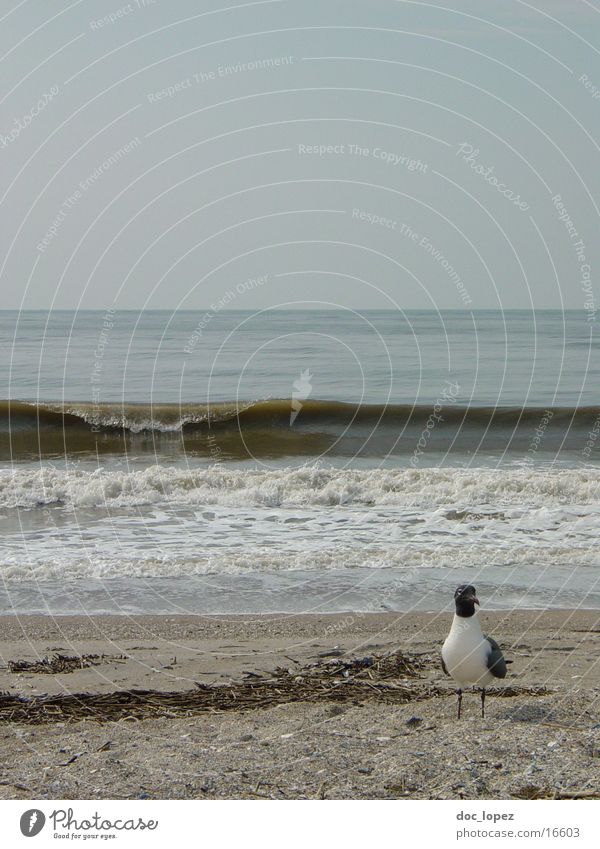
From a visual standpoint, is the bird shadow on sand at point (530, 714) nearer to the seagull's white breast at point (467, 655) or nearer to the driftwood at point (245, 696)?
the seagull's white breast at point (467, 655)

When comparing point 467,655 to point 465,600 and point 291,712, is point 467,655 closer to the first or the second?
point 465,600

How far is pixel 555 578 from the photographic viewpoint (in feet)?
35.1

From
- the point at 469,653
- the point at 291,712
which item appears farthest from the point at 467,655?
the point at 291,712

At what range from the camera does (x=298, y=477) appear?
16.2 meters

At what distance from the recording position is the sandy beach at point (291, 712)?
16.0ft

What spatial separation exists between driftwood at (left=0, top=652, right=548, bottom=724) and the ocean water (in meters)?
2.40

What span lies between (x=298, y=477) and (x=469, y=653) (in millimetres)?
10366

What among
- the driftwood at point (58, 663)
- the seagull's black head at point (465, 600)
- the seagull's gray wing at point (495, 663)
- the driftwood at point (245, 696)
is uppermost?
the seagull's black head at point (465, 600)

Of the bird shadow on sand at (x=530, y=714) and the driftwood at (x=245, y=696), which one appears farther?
the driftwood at (x=245, y=696)

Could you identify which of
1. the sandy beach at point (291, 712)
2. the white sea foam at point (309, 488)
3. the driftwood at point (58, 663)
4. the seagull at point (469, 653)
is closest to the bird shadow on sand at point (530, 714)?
the sandy beach at point (291, 712)

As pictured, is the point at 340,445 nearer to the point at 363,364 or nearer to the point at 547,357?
the point at 363,364

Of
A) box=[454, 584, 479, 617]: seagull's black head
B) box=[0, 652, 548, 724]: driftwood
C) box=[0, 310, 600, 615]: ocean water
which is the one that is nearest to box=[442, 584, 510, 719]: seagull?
box=[454, 584, 479, 617]: seagull's black head

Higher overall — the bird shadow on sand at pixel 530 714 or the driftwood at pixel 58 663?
the driftwood at pixel 58 663

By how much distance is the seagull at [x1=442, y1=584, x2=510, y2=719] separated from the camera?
19.5 ft
